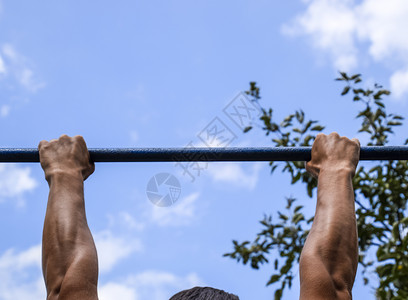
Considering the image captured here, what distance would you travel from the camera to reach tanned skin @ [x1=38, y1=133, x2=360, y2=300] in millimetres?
1967

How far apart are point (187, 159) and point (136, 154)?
8.7 inches

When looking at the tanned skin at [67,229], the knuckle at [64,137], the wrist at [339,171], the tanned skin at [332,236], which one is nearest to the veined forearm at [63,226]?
the tanned skin at [67,229]

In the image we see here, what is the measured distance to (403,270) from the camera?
415 centimetres

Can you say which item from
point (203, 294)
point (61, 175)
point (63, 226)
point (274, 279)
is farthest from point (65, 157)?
point (274, 279)

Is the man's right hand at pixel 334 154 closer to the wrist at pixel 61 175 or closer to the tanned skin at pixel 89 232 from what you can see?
the tanned skin at pixel 89 232

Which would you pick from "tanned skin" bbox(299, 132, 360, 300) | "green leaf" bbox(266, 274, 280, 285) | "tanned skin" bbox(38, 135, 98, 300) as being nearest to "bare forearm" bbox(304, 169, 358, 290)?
"tanned skin" bbox(299, 132, 360, 300)

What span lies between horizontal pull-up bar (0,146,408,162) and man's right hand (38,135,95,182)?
8 centimetres

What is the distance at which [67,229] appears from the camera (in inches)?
81.3

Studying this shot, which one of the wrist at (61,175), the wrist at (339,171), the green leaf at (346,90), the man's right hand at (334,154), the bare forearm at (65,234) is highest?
the green leaf at (346,90)

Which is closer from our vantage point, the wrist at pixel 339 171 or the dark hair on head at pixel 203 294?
the dark hair on head at pixel 203 294

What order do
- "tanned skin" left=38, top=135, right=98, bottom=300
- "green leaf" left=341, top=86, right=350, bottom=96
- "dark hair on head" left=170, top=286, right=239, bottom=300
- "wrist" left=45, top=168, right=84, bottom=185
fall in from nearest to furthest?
"tanned skin" left=38, top=135, right=98, bottom=300, "dark hair on head" left=170, top=286, right=239, bottom=300, "wrist" left=45, top=168, right=84, bottom=185, "green leaf" left=341, top=86, right=350, bottom=96

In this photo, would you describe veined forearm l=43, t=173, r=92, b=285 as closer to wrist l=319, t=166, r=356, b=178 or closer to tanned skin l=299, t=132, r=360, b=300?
tanned skin l=299, t=132, r=360, b=300

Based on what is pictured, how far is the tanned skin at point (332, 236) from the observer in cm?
198

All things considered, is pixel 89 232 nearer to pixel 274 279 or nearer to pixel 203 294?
pixel 203 294
